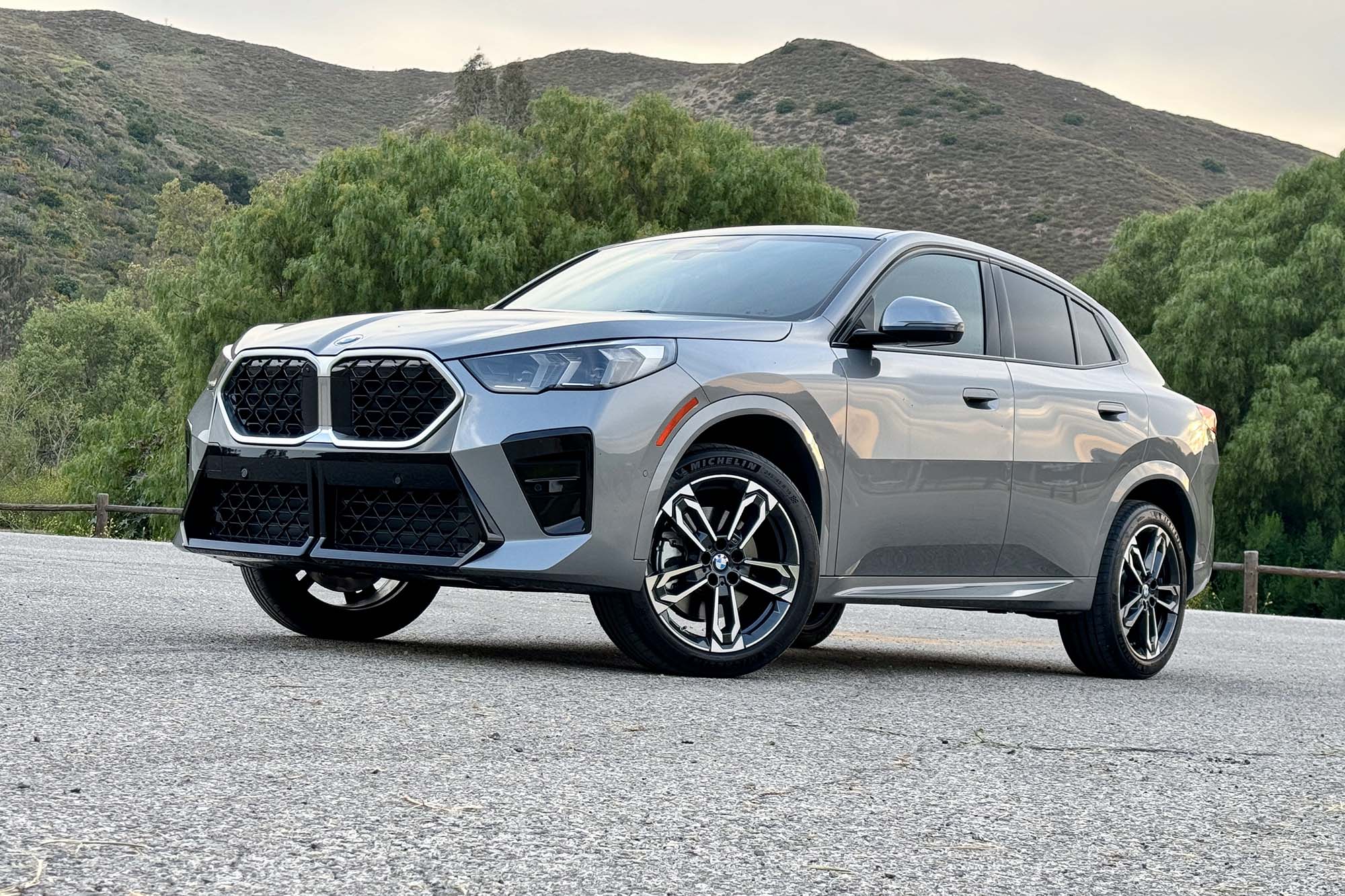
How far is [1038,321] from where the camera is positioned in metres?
8.01

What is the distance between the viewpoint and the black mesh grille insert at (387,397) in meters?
5.93

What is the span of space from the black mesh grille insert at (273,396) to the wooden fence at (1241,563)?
1838cm

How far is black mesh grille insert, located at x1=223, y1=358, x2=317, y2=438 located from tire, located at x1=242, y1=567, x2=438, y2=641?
A: 3.13 ft

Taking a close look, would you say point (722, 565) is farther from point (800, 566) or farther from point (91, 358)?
point (91, 358)

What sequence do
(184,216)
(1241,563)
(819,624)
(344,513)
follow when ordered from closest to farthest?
1. (344,513)
2. (819,624)
3. (1241,563)
4. (184,216)

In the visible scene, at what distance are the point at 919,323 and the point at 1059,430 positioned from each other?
139 centimetres

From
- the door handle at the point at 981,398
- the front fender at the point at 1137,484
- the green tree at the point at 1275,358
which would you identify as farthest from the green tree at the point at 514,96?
the door handle at the point at 981,398

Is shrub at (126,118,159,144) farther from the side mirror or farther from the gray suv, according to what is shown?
the side mirror

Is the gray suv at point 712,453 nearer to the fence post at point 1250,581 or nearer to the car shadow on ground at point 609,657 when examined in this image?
the car shadow on ground at point 609,657

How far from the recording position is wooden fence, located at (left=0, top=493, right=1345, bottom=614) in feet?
74.9

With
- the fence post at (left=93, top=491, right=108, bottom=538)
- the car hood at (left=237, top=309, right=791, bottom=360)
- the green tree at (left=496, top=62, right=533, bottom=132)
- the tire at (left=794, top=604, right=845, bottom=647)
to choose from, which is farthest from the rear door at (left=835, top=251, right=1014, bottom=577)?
the green tree at (left=496, top=62, right=533, bottom=132)

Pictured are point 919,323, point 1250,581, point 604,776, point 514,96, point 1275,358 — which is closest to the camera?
point 604,776

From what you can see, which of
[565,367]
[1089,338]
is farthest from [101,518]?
[565,367]

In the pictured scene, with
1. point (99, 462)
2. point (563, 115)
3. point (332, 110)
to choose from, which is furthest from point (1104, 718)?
point (332, 110)
